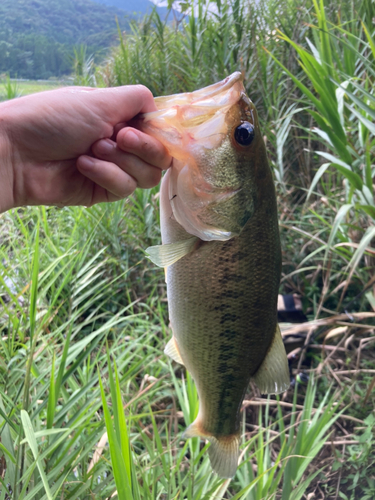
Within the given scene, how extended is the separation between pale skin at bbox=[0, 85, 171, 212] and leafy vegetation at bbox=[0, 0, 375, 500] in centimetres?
35

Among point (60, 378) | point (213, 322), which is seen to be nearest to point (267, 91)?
point (213, 322)

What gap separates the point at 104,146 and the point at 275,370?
870 mm

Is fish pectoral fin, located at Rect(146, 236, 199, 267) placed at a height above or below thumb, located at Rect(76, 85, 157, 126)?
below

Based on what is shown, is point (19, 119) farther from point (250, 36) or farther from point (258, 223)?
point (250, 36)

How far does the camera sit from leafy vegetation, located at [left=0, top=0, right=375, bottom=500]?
1.21m

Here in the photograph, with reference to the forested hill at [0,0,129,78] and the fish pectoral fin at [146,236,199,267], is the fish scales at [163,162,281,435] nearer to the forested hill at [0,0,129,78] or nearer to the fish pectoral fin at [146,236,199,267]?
the fish pectoral fin at [146,236,199,267]

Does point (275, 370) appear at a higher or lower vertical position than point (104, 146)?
lower

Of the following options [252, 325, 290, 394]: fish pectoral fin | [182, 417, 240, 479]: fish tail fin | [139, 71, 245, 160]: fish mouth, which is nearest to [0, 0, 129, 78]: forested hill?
[139, 71, 245, 160]: fish mouth

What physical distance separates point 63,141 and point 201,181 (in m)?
0.48

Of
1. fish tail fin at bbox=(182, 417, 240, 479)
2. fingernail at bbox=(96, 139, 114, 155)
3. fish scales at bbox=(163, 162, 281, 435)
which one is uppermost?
fingernail at bbox=(96, 139, 114, 155)

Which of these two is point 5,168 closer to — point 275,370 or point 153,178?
point 153,178

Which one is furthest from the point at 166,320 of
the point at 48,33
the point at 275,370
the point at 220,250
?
the point at 48,33

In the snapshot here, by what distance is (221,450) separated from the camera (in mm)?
1161

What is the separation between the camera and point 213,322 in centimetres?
104
